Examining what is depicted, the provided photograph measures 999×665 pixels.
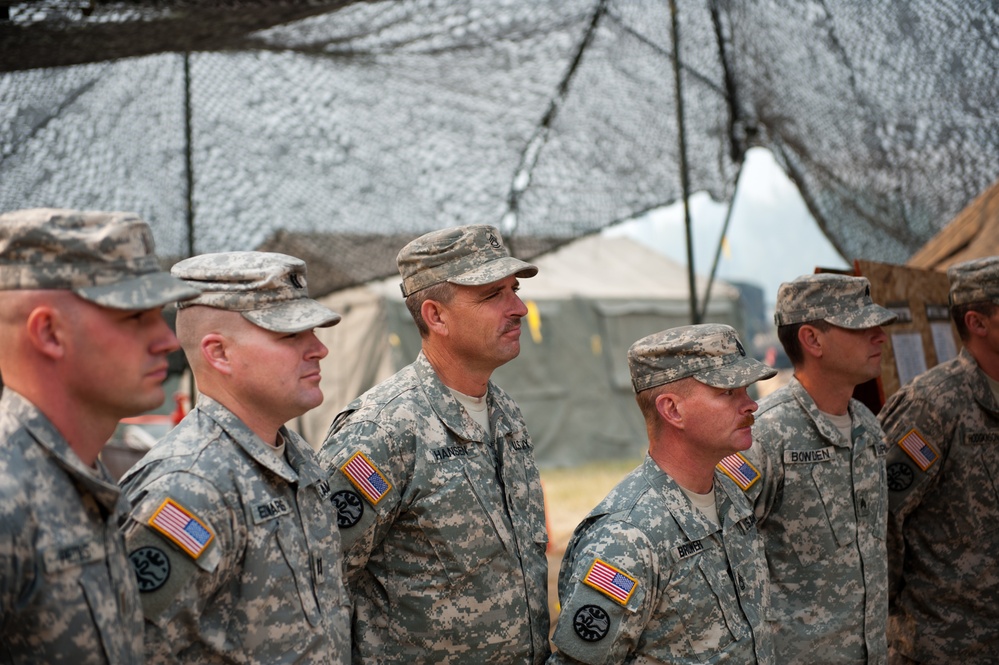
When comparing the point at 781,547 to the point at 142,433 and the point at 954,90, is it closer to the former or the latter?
the point at 954,90

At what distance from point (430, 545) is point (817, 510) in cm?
127

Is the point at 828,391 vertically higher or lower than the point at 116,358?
lower

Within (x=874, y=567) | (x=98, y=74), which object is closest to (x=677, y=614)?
(x=874, y=567)

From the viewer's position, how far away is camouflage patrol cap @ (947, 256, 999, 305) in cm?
359

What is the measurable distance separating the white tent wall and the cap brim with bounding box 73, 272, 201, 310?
10.7 meters

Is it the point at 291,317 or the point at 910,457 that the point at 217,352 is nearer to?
the point at 291,317

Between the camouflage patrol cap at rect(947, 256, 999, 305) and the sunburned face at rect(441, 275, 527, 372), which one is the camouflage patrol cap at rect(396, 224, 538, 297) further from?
the camouflage patrol cap at rect(947, 256, 999, 305)

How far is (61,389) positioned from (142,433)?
958cm

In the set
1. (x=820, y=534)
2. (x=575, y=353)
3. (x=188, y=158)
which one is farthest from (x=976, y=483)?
(x=575, y=353)

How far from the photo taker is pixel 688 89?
556 centimetres

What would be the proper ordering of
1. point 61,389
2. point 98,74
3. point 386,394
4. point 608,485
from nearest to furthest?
1. point 61,389
2. point 386,394
3. point 98,74
4. point 608,485

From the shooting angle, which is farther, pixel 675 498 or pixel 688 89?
pixel 688 89

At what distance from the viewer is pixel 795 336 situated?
10.7 ft

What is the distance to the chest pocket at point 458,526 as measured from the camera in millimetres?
2406
